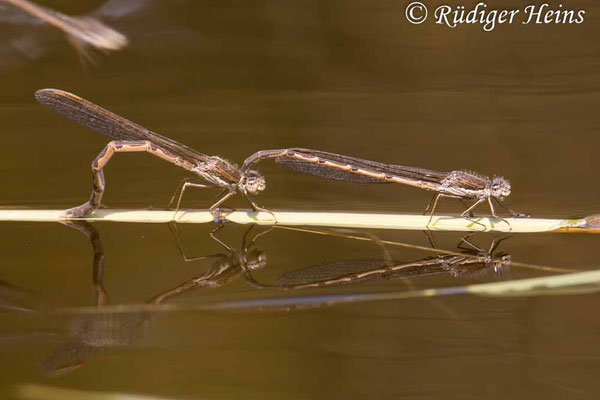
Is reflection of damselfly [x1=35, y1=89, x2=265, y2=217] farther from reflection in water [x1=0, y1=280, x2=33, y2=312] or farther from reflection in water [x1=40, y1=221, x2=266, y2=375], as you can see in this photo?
reflection in water [x1=0, y1=280, x2=33, y2=312]

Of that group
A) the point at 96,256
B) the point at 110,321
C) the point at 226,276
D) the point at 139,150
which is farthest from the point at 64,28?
the point at 110,321

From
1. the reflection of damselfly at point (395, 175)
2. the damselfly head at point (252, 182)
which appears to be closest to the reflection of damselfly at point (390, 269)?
the reflection of damselfly at point (395, 175)

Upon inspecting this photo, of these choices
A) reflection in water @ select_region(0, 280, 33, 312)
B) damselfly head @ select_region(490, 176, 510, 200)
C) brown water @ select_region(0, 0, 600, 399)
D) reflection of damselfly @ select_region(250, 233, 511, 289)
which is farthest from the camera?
damselfly head @ select_region(490, 176, 510, 200)

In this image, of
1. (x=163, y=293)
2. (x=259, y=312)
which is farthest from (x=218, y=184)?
(x=259, y=312)

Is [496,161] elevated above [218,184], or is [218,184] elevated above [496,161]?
[496,161]

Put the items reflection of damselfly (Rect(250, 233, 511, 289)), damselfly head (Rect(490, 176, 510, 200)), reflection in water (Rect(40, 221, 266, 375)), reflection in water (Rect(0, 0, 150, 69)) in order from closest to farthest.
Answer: reflection in water (Rect(40, 221, 266, 375))
reflection of damselfly (Rect(250, 233, 511, 289))
damselfly head (Rect(490, 176, 510, 200))
reflection in water (Rect(0, 0, 150, 69))

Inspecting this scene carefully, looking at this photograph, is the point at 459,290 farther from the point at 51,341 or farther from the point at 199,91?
the point at 199,91

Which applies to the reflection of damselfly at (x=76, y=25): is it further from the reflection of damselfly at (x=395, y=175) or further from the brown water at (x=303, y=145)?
the reflection of damselfly at (x=395, y=175)

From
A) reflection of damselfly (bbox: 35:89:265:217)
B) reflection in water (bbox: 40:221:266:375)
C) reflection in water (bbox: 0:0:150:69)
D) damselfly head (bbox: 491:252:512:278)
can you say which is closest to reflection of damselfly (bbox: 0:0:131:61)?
reflection in water (bbox: 0:0:150:69)
